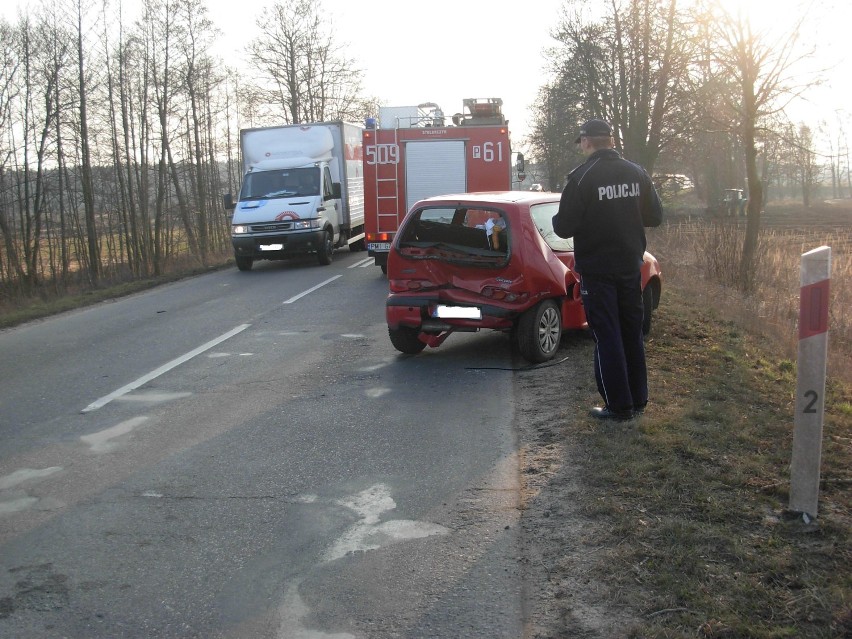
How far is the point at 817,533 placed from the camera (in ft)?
13.2

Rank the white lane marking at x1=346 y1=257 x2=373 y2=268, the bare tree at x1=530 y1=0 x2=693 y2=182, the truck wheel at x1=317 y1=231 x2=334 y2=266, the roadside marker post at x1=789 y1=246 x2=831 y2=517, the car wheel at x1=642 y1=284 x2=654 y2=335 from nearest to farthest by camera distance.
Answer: the roadside marker post at x1=789 y1=246 x2=831 y2=517 → the car wheel at x1=642 y1=284 x2=654 y2=335 → the white lane marking at x1=346 y1=257 x2=373 y2=268 → the truck wheel at x1=317 y1=231 x2=334 y2=266 → the bare tree at x1=530 y1=0 x2=693 y2=182

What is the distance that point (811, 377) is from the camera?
410cm

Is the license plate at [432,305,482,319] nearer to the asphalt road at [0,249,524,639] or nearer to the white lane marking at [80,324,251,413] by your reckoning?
the asphalt road at [0,249,524,639]

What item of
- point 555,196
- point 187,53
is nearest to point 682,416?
point 555,196

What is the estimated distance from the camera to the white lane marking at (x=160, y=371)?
7.68 m

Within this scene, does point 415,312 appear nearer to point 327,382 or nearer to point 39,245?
point 327,382

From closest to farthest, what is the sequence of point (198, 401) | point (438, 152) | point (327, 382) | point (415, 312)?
1. point (198, 401)
2. point (327, 382)
3. point (415, 312)
4. point (438, 152)

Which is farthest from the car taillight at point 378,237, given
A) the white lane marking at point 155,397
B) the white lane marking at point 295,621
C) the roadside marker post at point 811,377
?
the white lane marking at point 295,621

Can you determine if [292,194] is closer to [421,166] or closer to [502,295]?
[421,166]

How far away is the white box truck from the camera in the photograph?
20672 millimetres

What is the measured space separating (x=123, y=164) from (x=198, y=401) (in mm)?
22544

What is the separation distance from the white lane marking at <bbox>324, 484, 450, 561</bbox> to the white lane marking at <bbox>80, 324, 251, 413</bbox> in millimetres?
3591

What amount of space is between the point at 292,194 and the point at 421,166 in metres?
4.73

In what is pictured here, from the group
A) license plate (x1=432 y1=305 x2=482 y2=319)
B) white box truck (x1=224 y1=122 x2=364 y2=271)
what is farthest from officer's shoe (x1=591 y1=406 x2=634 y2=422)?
white box truck (x1=224 y1=122 x2=364 y2=271)
